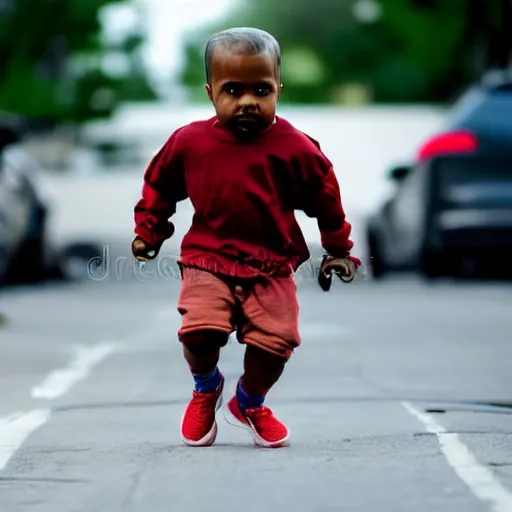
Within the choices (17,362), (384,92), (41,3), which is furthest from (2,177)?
(384,92)

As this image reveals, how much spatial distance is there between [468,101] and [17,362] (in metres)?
5.63

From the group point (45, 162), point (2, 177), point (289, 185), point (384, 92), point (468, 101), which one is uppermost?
point (289, 185)

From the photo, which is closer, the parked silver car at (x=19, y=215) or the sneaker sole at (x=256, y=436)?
the sneaker sole at (x=256, y=436)

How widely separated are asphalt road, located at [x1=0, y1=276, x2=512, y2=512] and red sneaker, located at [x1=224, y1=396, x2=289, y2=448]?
7 centimetres

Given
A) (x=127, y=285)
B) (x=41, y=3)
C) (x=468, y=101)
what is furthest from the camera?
(x=41, y=3)

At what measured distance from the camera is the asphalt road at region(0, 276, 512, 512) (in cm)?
517

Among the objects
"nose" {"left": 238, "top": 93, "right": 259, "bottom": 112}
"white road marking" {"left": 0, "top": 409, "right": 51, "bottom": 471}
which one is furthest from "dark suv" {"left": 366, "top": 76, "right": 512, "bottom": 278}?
"nose" {"left": 238, "top": 93, "right": 259, "bottom": 112}

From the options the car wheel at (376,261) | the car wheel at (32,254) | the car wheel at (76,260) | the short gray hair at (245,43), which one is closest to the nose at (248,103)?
the short gray hair at (245,43)

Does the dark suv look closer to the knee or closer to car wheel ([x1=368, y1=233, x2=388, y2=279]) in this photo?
car wheel ([x1=368, y1=233, x2=388, y2=279])

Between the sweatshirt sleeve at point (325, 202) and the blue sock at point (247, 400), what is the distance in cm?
56

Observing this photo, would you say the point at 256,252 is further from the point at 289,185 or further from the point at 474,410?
the point at 474,410

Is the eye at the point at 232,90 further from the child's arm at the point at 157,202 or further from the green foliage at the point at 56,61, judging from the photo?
the green foliage at the point at 56,61

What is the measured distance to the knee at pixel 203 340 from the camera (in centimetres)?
608

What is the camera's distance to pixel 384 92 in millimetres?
59562
